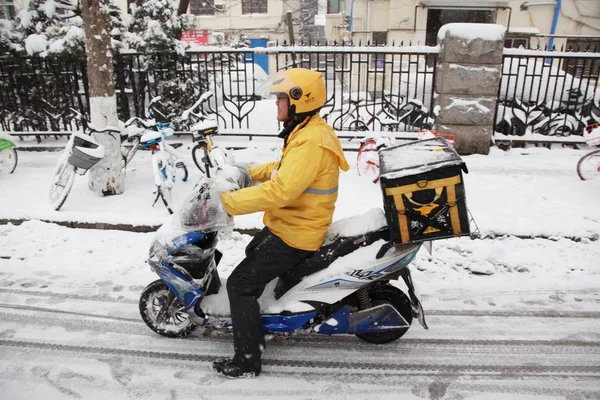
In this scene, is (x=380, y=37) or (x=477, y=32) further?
(x=380, y=37)

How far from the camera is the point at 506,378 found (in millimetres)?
3070

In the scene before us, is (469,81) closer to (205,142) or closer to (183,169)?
(205,142)

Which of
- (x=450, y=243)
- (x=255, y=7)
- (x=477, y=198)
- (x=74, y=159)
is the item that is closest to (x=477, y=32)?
(x=477, y=198)

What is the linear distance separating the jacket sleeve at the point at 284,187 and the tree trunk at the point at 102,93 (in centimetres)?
402

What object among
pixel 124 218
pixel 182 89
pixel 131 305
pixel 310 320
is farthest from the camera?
pixel 182 89

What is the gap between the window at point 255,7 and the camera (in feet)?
103

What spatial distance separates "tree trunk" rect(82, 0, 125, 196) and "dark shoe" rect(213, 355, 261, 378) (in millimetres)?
3983

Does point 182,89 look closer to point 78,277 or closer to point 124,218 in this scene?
point 124,218

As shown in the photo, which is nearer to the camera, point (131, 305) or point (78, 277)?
point (131, 305)

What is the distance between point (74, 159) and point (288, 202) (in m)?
3.93

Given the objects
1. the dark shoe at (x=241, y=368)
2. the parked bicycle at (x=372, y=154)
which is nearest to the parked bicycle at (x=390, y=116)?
the parked bicycle at (x=372, y=154)

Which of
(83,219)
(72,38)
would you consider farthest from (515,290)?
(72,38)

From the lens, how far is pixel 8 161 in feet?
23.8

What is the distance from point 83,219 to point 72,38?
4.02 metres
